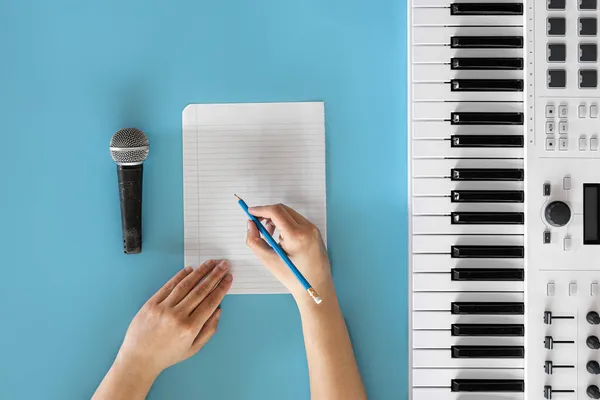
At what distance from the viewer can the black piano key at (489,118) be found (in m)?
1.29

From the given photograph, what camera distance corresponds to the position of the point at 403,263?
1.43m

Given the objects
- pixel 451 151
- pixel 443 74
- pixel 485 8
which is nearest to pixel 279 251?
pixel 451 151

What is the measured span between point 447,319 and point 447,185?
0.38 metres

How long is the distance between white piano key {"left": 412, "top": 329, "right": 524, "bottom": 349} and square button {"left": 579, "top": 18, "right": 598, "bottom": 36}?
0.87m

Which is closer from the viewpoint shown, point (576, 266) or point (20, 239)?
point (576, 266)

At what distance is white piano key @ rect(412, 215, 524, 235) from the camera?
1307 millimetres

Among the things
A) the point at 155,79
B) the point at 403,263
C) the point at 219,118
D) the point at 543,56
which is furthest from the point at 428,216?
the point at 155,79

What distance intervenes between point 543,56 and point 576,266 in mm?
584

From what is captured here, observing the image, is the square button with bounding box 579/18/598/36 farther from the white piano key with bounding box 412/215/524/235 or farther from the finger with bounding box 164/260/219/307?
the finger with bounding box 164/260/219/307

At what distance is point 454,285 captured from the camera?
4.30ft

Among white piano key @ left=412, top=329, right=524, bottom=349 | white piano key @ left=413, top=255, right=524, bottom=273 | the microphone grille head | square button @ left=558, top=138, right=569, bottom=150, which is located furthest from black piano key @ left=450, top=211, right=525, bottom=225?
the microphone grille head

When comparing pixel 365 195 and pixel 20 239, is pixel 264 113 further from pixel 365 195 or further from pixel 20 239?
A: pixel 20 239

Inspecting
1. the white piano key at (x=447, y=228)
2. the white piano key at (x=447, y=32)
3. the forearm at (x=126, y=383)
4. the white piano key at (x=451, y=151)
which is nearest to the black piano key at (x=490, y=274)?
the white piano key at (x=447, y=228)

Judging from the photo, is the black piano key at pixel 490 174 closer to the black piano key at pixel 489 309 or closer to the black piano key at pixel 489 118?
the black piano key at pixel 489 118
